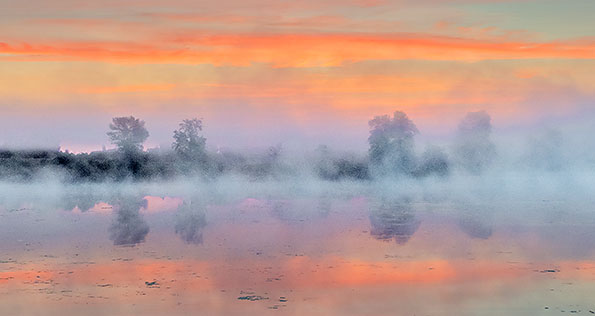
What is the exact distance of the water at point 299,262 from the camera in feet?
40.4

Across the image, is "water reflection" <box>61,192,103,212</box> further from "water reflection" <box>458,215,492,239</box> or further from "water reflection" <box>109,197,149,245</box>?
"water reflection" <box>458,215,492,239</box>

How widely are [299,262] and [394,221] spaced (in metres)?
8.68

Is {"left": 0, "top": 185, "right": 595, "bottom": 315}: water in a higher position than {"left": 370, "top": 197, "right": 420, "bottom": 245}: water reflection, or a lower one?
higher

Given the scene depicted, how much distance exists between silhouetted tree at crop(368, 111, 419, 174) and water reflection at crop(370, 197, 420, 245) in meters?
20.1

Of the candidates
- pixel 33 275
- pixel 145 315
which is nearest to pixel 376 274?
pixel 145 315

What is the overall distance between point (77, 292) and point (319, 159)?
43.4 m

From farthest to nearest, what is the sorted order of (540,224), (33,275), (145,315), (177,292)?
(540,224), (33,275), (177,292), (145,315)

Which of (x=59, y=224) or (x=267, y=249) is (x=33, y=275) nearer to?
(x=267, y=249)

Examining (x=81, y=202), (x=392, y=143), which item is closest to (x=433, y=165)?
(x=392, y=143)

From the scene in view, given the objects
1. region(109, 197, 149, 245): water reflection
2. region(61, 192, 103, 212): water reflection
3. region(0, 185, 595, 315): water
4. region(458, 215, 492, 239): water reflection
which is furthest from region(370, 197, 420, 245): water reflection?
region(61, 192, 103, 212): water reflection

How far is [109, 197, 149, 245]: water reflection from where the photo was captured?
65.5ft

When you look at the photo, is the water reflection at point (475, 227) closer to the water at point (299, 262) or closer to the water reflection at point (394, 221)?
the water at point (299, 262)

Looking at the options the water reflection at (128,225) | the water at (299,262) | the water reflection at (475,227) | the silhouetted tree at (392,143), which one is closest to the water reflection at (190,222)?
the water at (299,262)

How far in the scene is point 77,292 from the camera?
518 inches
